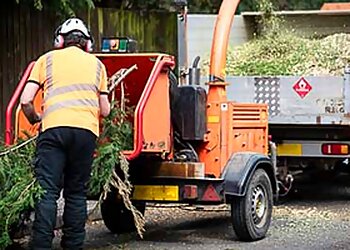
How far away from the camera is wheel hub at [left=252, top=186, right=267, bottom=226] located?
9633 mm

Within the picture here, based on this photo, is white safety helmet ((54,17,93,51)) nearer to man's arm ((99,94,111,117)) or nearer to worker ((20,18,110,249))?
worker ((20,18,110,249))

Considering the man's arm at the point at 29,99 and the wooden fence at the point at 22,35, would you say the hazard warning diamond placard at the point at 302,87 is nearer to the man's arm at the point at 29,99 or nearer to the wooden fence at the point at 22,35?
the wooden fence at the point at 22,35

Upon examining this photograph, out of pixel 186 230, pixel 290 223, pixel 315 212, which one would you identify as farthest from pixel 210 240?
pixel 315 212

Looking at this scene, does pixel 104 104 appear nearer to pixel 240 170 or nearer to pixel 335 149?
pixel 240 170

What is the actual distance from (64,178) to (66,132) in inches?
13.9

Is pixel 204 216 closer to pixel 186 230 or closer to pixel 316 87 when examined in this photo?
pixel 186 230

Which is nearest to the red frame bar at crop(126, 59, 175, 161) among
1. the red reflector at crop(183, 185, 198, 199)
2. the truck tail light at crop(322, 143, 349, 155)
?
the red reflector at crop(183, 185, 198, 199)

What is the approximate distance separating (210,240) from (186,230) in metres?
0.71

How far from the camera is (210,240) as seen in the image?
983 centimetres

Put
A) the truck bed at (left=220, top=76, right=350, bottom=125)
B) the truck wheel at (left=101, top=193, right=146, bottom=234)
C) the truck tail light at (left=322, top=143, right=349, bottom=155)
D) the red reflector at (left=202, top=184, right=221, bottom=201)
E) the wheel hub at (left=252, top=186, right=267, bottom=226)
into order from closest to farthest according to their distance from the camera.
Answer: the red reflector at (left=202, top=184, right=221, bottom=201) < the wheel hub at (left=252, top=186, right=267, bottom=226) < the truck wheel at (left=101, top=193, right=146, bottom=234) < the truck bed at (left=220, top=76, right=350, bottom=125) < the truck tail light at (left=322, top=143, right=349, bottom=155)

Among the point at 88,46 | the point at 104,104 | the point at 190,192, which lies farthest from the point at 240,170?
the point at 88,46

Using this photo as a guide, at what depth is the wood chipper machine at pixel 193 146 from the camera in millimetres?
8805

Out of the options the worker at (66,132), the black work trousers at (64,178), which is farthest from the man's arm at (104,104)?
the black work trousers at (64,178)

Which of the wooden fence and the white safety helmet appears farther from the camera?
the wooden fence
